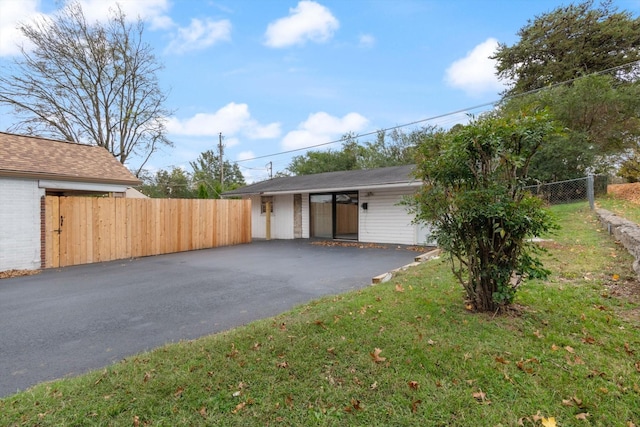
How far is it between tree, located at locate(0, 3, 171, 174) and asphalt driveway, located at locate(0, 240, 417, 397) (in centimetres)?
1425

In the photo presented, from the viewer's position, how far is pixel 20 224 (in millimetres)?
7969

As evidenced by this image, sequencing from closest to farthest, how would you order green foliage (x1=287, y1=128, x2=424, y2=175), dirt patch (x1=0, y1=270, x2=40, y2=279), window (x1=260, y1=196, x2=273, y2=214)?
dirt patch (x1=0, y1=270, x2=40, y2=279)
window (x1=260, y1=196, x2=273, y2=214)
green foliage (x1=287, y1=128, x2=424, y2=175)

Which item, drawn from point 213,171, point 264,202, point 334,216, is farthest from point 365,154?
point 213,171

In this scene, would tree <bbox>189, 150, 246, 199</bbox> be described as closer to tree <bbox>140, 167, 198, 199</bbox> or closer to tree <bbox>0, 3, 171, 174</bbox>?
tree <bbox>140, 167, 198, 199</bbox>

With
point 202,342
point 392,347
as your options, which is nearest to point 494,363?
point 392,347

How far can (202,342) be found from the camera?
3.11m

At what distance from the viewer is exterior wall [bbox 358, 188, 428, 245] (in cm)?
1159

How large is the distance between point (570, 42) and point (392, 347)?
21.5m

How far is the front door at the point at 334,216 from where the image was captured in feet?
46.3

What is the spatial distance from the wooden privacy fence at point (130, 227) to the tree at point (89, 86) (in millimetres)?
11831

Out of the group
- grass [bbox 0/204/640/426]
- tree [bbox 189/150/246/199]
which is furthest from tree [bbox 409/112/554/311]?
tree [bbox 189/150/246/199]

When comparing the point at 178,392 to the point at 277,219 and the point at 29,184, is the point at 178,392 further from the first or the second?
the point at 277,219

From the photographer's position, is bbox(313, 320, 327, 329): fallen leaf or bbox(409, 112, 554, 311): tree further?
bbox(313, 320, 327, 329): fallen leaf

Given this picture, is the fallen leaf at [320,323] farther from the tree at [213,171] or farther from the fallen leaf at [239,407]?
the tree at [213,171]
